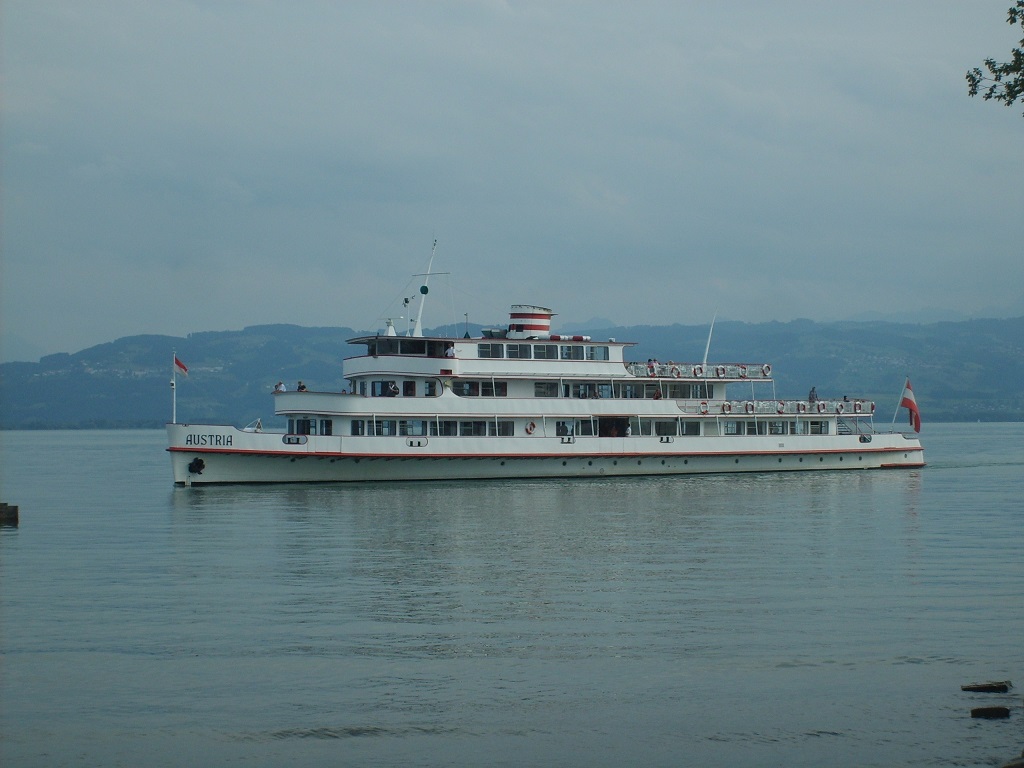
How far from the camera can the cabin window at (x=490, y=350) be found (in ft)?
180

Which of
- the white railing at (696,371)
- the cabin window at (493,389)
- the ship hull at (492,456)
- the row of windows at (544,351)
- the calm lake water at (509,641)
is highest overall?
the row of windows at (544,351)

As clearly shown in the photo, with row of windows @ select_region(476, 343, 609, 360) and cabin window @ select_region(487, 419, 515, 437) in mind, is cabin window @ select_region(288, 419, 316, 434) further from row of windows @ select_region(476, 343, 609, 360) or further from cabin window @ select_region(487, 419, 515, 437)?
row of windows @ select_region(476, 343, 609, 360)

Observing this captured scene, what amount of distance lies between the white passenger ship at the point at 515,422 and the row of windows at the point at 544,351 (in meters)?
0.06

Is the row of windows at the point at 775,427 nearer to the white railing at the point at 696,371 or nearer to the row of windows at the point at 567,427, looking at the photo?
the row of windows at the point at 567,427

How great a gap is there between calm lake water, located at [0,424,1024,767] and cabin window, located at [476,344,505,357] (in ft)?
52.9

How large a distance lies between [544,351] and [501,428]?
167 inches

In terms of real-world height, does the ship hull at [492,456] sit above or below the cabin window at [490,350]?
below

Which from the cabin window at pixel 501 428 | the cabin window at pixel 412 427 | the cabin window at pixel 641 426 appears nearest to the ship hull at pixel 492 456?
the cabin window at pixel 412 427

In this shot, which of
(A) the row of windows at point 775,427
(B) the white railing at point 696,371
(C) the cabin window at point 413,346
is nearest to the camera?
(C) the cabin window at point 413,346

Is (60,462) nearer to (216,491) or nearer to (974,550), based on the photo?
(216,491)

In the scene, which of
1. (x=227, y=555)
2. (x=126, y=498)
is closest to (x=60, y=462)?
(x=126, y=498)

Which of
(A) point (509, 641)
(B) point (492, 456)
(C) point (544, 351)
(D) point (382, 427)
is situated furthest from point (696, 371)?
(A) point (509, 641)

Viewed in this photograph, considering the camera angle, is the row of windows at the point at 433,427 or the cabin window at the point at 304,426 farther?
the row of windows at the point at 433,427

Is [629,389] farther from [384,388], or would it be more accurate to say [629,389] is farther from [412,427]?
[384,388]
